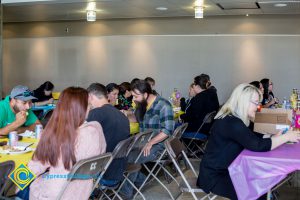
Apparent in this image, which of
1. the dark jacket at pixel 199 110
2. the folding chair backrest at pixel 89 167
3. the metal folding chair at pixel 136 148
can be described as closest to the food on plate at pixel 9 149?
the folding chair backrest at pixel 89 167

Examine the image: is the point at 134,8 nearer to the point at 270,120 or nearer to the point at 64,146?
the point at 270,120

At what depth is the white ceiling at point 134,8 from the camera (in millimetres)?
8133

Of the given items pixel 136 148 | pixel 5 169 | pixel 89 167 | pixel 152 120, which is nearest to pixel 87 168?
pixel 89 167

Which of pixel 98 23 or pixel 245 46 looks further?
pixel 98 23

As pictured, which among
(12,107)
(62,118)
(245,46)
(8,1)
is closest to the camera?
(62,118)

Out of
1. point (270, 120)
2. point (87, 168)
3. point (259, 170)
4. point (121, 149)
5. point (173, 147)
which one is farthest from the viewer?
point (270, 120)

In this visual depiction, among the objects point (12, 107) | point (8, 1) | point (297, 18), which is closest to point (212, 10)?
point (297, 18)

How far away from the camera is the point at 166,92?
10352 millimetres

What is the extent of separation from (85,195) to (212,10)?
6.79m

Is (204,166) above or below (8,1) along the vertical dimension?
below

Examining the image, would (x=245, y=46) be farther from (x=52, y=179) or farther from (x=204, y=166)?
(x=52, y=179)

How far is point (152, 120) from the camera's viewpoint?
16.1ft

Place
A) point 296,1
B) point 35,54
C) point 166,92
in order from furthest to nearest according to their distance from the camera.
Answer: point 35,54
point 166,92
point 296,1

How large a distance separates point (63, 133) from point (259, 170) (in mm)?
1405
